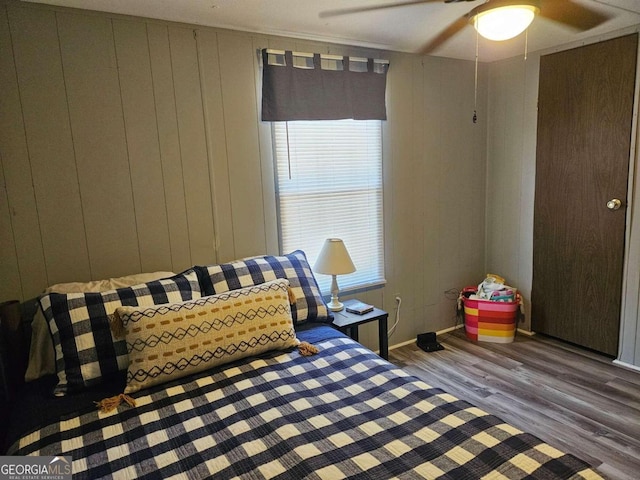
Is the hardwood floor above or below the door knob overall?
below

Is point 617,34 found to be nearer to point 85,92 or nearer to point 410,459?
point 410,459

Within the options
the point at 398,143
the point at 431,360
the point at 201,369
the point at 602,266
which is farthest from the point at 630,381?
the point at 201,369

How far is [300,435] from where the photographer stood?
56.0 inches

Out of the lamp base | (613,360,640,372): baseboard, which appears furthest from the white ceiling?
(613,360,640,372): baseboard

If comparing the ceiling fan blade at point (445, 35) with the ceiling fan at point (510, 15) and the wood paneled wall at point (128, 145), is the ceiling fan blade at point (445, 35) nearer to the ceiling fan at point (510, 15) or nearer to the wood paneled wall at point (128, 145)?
the ceiling fan at point (510, 15)

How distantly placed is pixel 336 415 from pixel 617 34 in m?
3.05

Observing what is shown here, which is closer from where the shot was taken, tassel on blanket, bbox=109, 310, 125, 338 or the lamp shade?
tassel on blanket, bbox=109, 310, 125, 338

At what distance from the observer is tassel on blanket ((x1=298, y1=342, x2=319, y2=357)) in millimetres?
2041

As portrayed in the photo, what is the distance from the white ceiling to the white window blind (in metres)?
0.56

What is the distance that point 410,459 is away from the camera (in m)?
1.28

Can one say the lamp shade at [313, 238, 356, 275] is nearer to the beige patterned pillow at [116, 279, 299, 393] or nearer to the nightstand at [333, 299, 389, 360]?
the nightstand at [333, 299, 389, 360]

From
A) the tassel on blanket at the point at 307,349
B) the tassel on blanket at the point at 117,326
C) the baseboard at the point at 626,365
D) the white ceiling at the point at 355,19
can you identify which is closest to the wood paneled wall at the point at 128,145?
the white ceiling at the point at 355,19

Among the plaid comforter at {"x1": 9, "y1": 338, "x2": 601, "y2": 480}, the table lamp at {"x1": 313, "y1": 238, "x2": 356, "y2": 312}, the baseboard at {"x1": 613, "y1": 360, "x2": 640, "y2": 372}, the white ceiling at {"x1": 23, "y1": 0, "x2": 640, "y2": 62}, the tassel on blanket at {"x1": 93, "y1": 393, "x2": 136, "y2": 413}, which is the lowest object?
the baseboard at {"x1": 613, "y1": 360, "x2": 640, "y2": 372}

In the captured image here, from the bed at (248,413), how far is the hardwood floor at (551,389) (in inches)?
42.4
